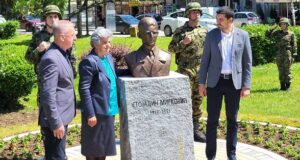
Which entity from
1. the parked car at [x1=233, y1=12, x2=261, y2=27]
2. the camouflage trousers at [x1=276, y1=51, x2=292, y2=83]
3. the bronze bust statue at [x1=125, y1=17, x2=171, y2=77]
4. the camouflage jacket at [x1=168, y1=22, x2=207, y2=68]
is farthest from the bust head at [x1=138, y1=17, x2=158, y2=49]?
the parked car at [x1=233, y1=12, x2=261, y2=27]

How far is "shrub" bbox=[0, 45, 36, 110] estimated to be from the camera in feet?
33.8

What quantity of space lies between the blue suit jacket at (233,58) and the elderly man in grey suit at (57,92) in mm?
1872

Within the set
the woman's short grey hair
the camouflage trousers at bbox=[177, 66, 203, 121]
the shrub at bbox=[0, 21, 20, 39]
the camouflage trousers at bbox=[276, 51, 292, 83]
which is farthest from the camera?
the shrub at bbox=[0, 21, 20, 39]

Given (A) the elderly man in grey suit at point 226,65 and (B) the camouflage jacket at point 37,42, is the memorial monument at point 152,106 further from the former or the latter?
(B) the camouflage jacket at point 37,42

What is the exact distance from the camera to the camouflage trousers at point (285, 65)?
12.3 metres

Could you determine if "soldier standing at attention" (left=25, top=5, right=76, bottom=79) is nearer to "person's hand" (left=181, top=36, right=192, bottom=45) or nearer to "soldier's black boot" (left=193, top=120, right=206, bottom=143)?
"person's hand" (left=181, top=36, right=192, bottom=45)

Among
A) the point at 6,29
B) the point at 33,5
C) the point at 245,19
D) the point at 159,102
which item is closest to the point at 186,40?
the point at 159,102

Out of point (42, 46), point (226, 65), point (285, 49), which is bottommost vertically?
point (285, 49)

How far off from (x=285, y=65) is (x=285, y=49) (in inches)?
15.1

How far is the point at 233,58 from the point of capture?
629 cm

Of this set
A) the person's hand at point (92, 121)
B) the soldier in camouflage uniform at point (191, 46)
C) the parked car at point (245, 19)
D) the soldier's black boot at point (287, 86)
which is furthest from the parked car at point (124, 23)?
the person's hand at point (92, 121)

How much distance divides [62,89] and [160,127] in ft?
4.47

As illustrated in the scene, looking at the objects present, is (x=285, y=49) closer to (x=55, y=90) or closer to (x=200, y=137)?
(x=200, y=137)

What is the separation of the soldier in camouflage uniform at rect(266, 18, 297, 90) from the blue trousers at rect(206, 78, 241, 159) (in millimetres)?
6141
